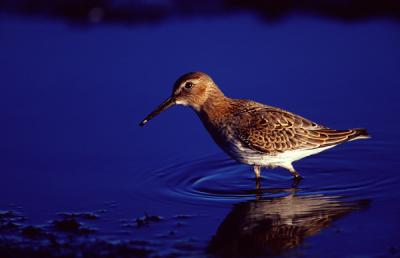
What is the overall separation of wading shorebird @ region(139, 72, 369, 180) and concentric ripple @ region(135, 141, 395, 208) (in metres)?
0.34

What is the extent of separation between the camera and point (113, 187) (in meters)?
10.2

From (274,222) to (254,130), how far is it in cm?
180

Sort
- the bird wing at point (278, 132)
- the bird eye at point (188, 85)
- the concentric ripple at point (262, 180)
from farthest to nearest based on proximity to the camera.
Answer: the bird eye at point (188, 85), the bird wing at point (278, 132), the concentric ripple at point (262, 180)

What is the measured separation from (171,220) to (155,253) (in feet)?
3.39

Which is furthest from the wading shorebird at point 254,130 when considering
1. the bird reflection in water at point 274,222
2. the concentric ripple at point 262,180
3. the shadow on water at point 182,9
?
the shadow on water at point 182,9

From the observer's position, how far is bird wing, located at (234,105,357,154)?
10109mm

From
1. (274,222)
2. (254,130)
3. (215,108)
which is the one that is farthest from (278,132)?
(274,222)

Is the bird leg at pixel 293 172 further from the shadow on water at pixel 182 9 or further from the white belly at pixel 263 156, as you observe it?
the shadow on water at pixel 182 9

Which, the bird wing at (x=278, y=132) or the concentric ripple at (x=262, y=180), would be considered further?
the bird wing at (x=278, y=132)

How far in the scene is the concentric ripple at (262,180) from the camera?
9.78 metres

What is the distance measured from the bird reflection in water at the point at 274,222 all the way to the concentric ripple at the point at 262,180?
28cm

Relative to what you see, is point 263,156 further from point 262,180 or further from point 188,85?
point 188,85

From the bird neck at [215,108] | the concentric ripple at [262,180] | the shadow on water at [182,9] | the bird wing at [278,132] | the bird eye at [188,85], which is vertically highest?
the shadow on water at [182,9]

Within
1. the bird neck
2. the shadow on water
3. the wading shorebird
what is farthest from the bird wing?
the shadow on water
